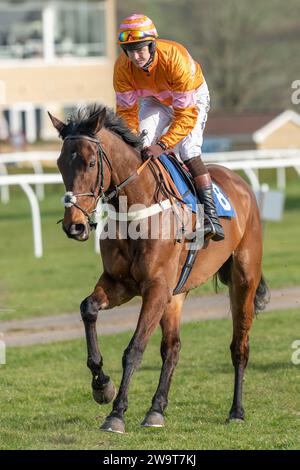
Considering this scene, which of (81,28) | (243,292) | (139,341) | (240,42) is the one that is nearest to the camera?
(139,341)

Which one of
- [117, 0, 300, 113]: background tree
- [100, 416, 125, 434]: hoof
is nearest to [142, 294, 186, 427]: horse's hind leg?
[100, 416, 125, 434]: hoof

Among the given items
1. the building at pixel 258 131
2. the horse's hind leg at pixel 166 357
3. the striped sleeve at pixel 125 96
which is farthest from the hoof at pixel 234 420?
the building at pixel 258 131

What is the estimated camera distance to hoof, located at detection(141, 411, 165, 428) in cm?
556

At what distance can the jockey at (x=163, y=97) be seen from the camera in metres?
5.69

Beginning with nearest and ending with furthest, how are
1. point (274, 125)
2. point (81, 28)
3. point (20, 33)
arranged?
point (274, 125) → point (20, 33) → point (81, 28)

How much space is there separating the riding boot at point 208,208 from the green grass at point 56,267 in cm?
258

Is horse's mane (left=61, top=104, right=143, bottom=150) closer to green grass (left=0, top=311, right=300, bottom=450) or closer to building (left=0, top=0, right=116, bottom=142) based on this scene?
green grass (left=0, top=311, right=300, bottom=450)

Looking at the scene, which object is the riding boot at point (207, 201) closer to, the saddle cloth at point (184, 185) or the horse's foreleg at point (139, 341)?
the saddle cloth at point (184, 185)

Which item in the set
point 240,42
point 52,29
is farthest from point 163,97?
point 240,42

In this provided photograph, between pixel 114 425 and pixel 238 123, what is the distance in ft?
104

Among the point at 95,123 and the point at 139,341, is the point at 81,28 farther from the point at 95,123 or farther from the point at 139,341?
the point at 139,341

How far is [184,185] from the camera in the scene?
6016 mm
